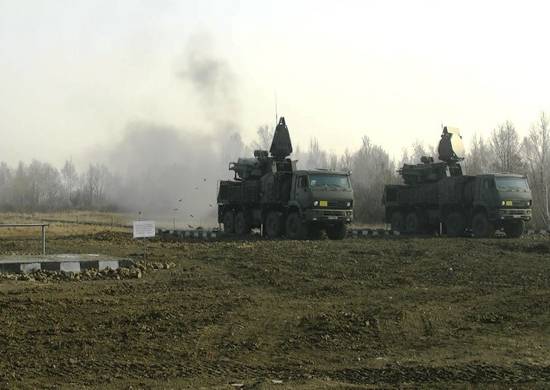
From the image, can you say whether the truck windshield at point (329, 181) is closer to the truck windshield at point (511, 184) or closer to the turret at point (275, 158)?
the turret at point (275, 158)

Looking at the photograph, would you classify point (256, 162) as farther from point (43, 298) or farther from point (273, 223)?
point (43, 298)

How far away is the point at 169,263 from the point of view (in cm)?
1594

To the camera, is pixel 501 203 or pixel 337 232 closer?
pixel 337 232

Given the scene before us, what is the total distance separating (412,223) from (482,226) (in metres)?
5.24

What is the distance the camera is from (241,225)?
2956 cm

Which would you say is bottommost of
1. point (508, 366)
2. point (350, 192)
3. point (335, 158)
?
point (508, 366)

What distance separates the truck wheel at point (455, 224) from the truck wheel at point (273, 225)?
762 cm

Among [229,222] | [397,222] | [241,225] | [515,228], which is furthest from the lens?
[397,222]

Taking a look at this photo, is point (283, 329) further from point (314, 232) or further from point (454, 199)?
point (454, 199)

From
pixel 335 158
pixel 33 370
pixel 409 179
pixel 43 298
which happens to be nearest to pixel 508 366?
pixel 33 370

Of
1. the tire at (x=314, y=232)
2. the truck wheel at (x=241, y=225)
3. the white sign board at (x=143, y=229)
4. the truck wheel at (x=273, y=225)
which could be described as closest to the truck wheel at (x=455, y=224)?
the tire at (x=314, y=232)

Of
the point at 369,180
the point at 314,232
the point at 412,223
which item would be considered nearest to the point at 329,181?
the point at 314,232

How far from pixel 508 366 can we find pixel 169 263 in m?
10.1

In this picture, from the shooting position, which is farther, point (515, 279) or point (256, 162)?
point (256, 162)
